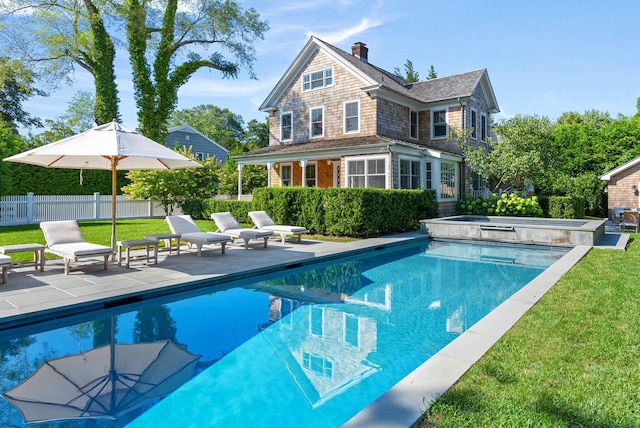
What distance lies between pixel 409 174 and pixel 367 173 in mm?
2124

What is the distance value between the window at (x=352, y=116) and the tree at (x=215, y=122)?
130 feet

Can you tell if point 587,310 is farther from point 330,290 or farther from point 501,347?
point 330,290

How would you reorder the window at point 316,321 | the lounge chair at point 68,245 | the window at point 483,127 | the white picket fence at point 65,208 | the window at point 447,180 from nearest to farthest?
the window at point 316,321 < the lounge chair at point 68,245 < the white picket fence at point 65,208 < the window at point 447,180 < the window at point 483,127

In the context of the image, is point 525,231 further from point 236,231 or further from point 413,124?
point 413,124

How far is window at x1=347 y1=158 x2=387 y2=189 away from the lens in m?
17.7

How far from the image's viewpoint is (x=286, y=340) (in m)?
5.26

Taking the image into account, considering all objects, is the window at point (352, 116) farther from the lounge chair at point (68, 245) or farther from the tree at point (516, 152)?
the lounge chair at point (68, 245)

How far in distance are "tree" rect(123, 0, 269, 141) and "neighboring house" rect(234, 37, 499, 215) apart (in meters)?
7.07

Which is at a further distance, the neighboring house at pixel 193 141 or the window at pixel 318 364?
the neighboring house at pixel 193 141

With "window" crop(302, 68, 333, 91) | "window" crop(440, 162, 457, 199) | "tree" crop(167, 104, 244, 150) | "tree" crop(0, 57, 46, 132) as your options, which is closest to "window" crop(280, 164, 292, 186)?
"window" crop(302, 68, 333, 91)

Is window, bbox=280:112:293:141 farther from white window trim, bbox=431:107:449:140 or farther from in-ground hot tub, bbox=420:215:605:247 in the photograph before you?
in-ground hot tub, bbox=420:215:605:247

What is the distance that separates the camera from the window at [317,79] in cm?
2141

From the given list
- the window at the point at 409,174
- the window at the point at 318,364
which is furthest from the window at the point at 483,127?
the window at the point at 318,364

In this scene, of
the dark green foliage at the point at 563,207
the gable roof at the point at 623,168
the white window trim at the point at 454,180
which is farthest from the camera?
the gable roof at the point at 623,168
